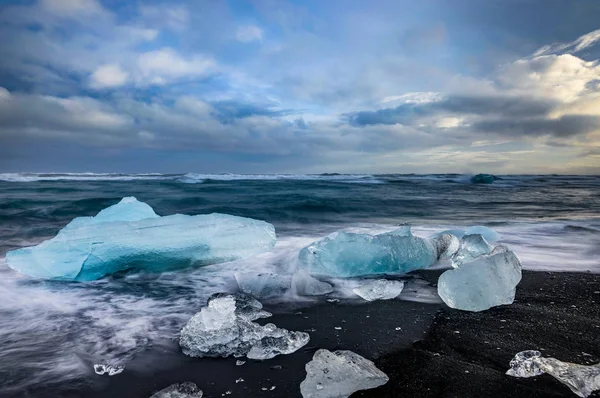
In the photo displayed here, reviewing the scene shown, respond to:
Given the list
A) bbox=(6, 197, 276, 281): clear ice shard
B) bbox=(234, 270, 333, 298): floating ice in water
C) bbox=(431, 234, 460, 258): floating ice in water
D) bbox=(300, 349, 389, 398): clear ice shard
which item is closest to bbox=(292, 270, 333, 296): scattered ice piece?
bbox=(234, 270, 333, 298): floating ice in water

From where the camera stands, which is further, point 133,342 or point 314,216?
point 314,216

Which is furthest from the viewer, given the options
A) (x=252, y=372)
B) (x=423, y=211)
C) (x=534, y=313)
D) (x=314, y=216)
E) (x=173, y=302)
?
(x=423, y=211)

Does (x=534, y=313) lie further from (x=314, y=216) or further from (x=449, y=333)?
(x=314, y=216)

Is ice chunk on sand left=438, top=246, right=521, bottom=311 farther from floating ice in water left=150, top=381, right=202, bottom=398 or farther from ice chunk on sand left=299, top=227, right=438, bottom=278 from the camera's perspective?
floating ice in water left=150, top=381, right=202, bottom=398

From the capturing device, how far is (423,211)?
877cm

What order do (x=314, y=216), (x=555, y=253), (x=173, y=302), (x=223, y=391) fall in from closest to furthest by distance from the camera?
(x=223, y=391)
(x=173, y=302)
(x=555, y=253)
(x=314, y=216)

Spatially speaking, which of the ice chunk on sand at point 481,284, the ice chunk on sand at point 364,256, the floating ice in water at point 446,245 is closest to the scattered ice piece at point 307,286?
the ice chunk on sand at point 364,256

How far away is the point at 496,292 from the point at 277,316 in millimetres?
1310

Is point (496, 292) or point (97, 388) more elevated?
point (496, 292)

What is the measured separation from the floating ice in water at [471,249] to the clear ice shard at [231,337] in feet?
5.67

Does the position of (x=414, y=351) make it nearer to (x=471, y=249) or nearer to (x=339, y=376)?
(x=339, y=376)

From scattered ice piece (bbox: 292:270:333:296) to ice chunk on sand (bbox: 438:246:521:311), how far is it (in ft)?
2.50

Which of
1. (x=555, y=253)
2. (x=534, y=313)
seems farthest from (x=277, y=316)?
(x=555, y=253)

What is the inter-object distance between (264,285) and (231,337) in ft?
2.57
